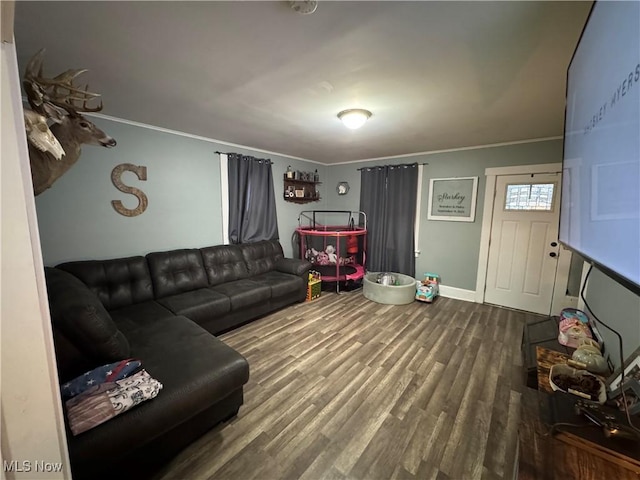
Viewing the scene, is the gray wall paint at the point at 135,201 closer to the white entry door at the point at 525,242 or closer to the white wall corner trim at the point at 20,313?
the white wall corner trim at the point at 20,313

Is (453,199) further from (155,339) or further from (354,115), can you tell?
(155,339)

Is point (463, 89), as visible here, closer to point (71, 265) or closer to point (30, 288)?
point (30, 288)

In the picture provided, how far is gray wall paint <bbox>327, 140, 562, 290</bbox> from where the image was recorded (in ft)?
10.8

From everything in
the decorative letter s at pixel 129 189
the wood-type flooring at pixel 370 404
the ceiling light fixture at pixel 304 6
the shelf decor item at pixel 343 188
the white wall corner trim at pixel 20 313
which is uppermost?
the ceiling light fixture at pixel 304 6

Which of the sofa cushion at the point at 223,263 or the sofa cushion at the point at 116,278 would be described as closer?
the sofa cushion at the point at 116,278

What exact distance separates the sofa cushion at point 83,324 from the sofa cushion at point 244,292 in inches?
51.4

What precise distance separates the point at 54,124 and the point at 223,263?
7.03 feet

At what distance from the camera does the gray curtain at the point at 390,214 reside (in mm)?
4223

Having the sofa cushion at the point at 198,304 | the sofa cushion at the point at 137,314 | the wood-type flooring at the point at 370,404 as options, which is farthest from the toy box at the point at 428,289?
the sofa cushion at the point at 137,314

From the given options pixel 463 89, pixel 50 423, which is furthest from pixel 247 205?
pixel 50 423

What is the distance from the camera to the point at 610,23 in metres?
0.75

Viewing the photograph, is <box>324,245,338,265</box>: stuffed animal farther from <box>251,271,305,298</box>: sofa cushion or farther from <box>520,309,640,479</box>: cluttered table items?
<box>520,309,640,479</box>: cluttered table items

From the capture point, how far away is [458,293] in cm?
393

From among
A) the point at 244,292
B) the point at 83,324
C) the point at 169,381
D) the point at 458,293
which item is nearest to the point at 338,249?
the point at 244,292
